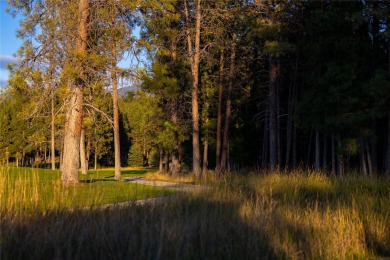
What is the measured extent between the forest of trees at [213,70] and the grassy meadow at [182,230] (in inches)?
54.5

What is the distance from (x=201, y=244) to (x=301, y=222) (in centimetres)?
253

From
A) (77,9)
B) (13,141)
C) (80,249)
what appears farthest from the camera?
(13,141)

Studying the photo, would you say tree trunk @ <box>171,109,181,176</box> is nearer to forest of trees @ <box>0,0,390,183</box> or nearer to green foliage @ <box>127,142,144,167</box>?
forest of trees @ <box>0,0,390,183</box>

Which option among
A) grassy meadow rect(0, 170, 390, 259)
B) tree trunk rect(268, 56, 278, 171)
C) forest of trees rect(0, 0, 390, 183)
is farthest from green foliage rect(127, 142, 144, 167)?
grassy meadow rect(0, 170, 390, 259)

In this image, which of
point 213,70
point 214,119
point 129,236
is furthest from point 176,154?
point 129,236

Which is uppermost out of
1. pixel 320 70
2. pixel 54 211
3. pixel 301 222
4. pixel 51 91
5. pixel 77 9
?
pixel 77 9

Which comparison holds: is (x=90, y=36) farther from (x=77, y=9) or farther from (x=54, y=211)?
(x=54, y=211)

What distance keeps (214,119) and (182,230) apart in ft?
78.1

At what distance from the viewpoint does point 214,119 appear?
29141 mm

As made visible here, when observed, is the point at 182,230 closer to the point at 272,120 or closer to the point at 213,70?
the point at 272,120

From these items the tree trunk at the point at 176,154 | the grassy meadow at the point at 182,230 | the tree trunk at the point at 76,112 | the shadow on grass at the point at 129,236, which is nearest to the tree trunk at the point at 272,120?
the tree trunk at the point at 176,154

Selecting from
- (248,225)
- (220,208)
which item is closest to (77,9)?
(220,208)

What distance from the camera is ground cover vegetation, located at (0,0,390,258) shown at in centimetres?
A: 546

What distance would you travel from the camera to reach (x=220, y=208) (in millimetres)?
7207
